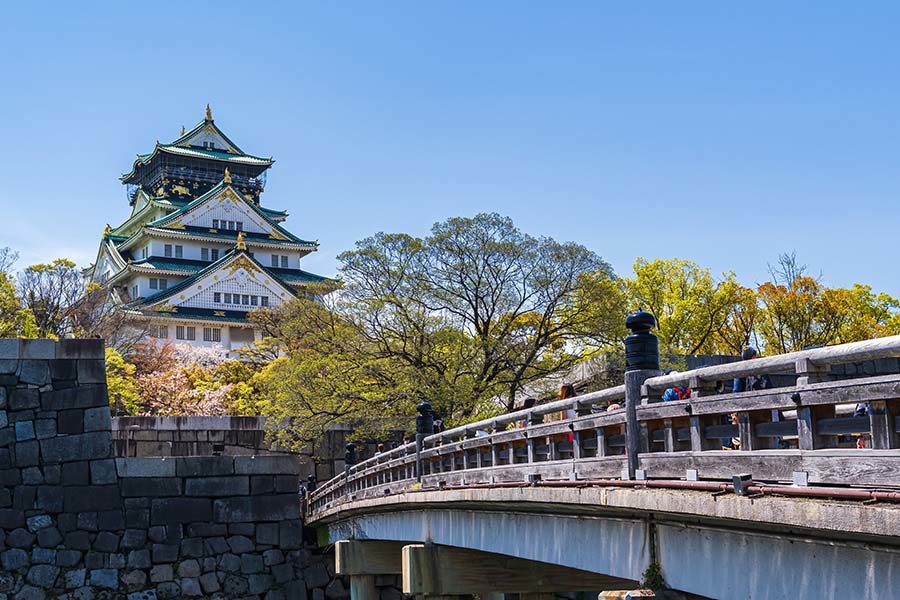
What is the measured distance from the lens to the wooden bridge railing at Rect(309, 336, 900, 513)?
19.5ft

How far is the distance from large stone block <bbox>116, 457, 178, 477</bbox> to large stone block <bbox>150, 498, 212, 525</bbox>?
0.57 meters

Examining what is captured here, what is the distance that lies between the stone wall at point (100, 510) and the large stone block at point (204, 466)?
0.07 ft

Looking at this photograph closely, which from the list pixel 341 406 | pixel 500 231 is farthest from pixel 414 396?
pixel 500 231

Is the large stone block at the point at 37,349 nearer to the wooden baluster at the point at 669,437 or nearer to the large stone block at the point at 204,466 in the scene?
the large stone block at the point at 204,466

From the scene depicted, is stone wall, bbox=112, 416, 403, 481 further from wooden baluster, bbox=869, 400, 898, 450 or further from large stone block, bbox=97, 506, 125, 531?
wooden baluster, bbox=869, 400, 898, 450

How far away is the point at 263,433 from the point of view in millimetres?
30406

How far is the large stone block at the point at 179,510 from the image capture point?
968 inches

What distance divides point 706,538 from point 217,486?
18.6 meters

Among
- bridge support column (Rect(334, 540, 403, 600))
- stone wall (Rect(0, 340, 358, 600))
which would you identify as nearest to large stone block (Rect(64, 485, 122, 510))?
stone wall (Rect(0, 340, 358, 600))

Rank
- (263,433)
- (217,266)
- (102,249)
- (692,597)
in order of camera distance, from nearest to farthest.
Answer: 1. (692,597)
2. (263,433)
3. (217,266)
4. (102,249)

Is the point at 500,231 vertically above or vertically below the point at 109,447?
above

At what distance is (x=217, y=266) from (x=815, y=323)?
3385cm

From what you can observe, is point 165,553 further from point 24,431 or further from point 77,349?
point 77,349

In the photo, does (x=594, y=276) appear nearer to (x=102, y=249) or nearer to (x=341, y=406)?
(x=341, y=406)
